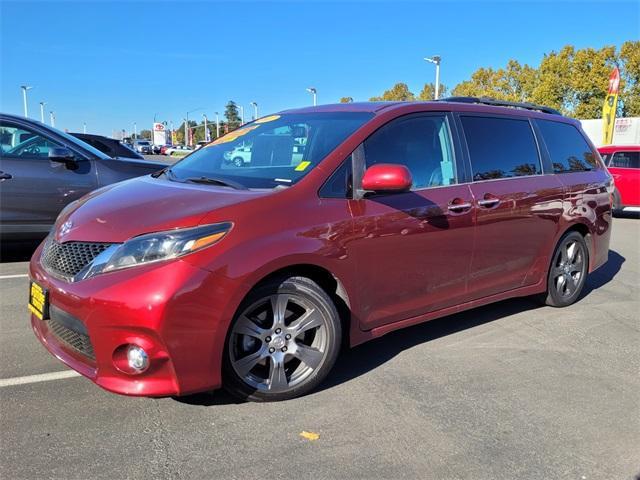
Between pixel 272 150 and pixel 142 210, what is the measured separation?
1.20 metres

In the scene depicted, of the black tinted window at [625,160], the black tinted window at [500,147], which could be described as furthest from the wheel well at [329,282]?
the black tinted window at [625,160]

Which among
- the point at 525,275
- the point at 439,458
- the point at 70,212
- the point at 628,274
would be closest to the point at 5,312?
the point at 70,212

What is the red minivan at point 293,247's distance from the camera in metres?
2.70

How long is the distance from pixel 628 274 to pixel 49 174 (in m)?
7.01

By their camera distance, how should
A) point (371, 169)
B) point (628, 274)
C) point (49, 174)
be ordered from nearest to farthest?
point (371, 169), point (49, 174), point (628, 274)

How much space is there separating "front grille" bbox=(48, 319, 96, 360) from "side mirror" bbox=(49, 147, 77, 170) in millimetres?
3575

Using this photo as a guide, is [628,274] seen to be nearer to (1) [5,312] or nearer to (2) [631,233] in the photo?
(2) [631,233]

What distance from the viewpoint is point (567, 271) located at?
5141mm

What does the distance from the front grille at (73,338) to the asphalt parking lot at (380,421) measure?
0.38 m

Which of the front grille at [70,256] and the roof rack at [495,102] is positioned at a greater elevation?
the roof rack at [495,102]

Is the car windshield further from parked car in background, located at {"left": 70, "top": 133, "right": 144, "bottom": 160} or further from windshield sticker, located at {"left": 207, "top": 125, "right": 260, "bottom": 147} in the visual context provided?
parked car in background, located at {"left": 70, "top": 133, "right": 144, "bottom": 160}

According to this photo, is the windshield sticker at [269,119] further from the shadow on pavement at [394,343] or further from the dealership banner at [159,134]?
the dealership banner at [159,134]

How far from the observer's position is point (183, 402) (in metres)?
3.10

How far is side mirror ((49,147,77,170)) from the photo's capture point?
19.7 ft
